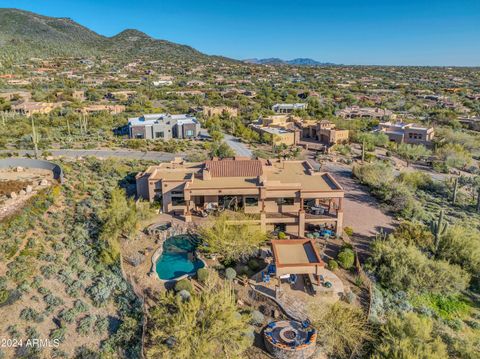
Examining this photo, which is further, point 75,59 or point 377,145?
point 75,59

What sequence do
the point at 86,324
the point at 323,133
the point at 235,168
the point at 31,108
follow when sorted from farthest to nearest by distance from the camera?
1. the point at 31,108
2. the point at 323,133
3. the point at 235,168
4. the point at 86,324

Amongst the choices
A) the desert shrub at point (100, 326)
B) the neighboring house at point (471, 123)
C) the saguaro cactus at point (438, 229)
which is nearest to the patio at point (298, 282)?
the saguaro cactus at point (438, 229)

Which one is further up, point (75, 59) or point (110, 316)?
point (75, 59)

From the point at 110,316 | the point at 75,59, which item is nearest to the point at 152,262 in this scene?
the point at 110,316

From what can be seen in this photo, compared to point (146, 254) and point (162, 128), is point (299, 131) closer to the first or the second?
point (162, 128)

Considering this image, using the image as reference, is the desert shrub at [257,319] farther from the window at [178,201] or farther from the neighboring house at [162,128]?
the neighboring house at [162,128]

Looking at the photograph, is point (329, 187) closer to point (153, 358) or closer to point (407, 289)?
point (407, 289)

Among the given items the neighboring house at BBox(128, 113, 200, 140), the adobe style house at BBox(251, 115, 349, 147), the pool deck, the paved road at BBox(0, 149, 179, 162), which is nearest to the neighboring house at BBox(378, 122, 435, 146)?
the adobe style house at BBox(251, 115, 349, 147)

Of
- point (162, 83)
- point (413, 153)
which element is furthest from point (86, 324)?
point (162, 83)
